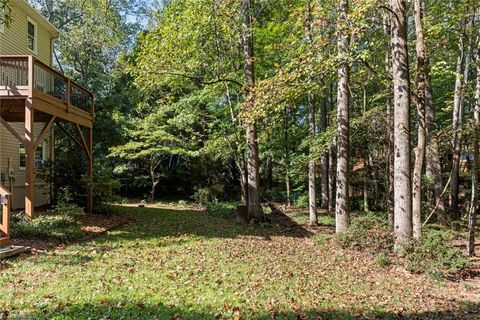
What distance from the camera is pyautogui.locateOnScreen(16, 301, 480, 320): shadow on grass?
14.0 ft

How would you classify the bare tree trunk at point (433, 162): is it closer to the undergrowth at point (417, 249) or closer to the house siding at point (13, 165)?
the undergrowth at point (417, 249)

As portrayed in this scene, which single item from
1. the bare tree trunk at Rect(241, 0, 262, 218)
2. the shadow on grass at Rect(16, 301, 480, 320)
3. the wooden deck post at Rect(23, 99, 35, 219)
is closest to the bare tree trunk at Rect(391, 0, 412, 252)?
the shadow on grass at Rect(16, 301, 480, 320)

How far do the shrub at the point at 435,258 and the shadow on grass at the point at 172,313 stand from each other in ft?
6.88

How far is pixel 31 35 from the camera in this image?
49.1ft

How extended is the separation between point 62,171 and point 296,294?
1036 cm

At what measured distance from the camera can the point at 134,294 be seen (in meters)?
5.13

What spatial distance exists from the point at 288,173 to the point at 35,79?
476 inches

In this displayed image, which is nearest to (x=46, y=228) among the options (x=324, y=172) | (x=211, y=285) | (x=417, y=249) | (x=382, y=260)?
(x=211, y=285)

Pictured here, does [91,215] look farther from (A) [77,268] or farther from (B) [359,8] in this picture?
(B) [359,8]

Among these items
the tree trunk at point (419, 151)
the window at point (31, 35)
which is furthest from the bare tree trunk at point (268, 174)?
the tree trunk at point (419, 151)

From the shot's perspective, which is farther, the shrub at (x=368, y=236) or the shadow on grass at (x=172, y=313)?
the shrub at (x=368, y=236)

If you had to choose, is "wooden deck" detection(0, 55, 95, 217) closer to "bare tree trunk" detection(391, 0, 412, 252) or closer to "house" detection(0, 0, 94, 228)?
"house" detection(0, 0, 94, 228)

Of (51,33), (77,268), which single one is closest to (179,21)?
(51,33)

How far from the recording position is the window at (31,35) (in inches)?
581
